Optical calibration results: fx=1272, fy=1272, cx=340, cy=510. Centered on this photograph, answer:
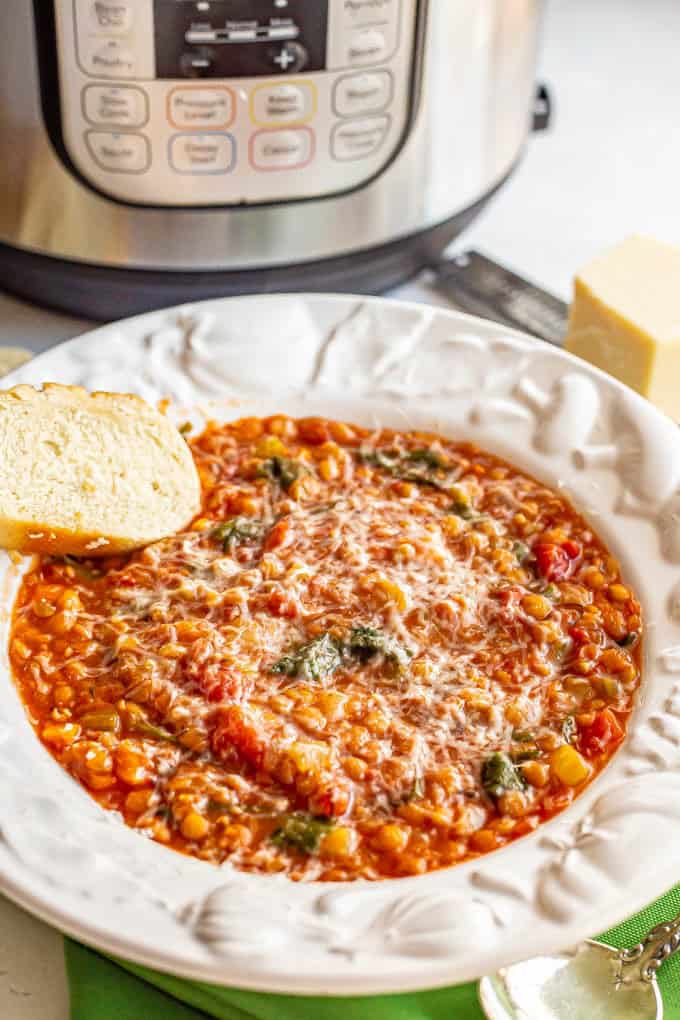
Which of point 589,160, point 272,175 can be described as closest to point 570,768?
point 272,175

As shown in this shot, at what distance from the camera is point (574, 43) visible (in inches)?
131

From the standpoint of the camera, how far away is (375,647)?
1447mm

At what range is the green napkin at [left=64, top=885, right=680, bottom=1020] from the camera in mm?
1228

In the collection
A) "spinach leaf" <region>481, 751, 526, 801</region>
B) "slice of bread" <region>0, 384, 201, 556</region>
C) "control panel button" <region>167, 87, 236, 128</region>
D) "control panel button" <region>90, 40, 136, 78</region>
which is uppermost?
"control panel button" <region>90, 40, 136, 78</region>

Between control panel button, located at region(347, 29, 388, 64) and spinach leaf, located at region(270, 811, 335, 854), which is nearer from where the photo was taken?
spinach leaf, located at region(270, 811, 335, 854)

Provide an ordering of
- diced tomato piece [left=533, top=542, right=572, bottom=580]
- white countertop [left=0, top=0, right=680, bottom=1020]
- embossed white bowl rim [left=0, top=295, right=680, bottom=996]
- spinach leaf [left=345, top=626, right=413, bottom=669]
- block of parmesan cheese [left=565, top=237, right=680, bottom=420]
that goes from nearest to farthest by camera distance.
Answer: embossed white bowl rim [left=0, top=295, right=680, bottom=996] → spinach leaf [left=345, top=626, right=413, bottom=669] → diced tomato piece [left=533, top=542, right=572, bottom=580] → block of parmesan cheese [left=565, top=237, right=680, bottom=420] → white countertop [left=0, top=0, right=680, bottom=1020]

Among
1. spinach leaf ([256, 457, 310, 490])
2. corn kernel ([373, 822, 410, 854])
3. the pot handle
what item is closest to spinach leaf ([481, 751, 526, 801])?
corn kernel ([373, 822, 410, 854])

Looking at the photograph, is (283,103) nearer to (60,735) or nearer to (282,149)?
(282,149)

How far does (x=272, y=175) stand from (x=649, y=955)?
3.82ft

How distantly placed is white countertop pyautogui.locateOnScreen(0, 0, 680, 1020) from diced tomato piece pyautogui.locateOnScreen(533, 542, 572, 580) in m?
0.80

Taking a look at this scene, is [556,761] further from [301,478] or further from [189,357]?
[189,357]

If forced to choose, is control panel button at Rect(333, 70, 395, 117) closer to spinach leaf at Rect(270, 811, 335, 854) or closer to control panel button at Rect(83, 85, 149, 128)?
control panel button at Rect(83, 85, 149, 128)

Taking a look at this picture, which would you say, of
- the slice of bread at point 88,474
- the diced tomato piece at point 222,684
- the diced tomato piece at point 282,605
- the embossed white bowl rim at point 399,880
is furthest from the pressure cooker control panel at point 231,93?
the diced tomato piece at point 222,684

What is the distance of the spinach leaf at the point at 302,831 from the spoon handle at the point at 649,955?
1.08 feet
